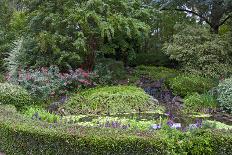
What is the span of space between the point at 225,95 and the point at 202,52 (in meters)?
4.21

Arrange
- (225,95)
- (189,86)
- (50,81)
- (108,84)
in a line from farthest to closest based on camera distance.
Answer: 1. (108,84)
2. (189,86)
3. (50,81)
4. (225,95)

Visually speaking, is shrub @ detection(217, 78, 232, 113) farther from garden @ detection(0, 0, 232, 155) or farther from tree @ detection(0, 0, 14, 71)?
tree @ detection(0, 0, 14, 71)

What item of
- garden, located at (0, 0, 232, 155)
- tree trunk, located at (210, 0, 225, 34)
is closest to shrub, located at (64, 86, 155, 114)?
garden, located at (0, 0, 232, 155)

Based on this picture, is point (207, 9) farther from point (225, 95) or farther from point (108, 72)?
point (225, 95)

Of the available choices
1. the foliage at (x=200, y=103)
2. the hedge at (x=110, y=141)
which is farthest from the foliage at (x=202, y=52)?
the hedge at (x=110, y=141)

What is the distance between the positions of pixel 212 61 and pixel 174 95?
3085 mm

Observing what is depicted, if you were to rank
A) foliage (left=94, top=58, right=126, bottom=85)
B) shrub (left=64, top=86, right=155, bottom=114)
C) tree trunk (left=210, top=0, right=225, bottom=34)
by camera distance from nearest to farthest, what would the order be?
shrub (left=64, top=86, right=155, bottom=114), foliage (left=94, top=58, right=126, bottom=85), tree trunk (left=210, top=0, right=225, bottom=34)

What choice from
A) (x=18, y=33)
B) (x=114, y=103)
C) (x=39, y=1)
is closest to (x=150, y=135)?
(x=114, y=103)

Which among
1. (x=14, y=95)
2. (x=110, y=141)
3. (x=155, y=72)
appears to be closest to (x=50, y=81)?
(x=14, y=95)

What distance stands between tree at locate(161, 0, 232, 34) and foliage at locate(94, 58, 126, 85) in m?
3.24

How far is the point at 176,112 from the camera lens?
10359 mm

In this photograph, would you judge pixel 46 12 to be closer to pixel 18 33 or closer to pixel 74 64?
pixel 74 64

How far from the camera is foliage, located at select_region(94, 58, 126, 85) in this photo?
41.9ft

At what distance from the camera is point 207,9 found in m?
16.1
